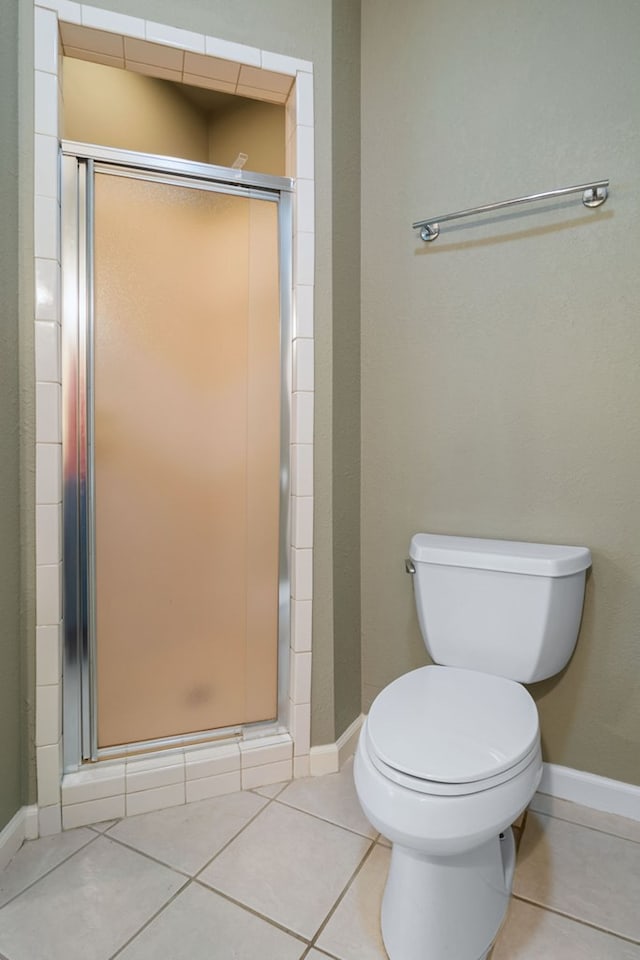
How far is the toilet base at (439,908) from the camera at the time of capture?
1.03m

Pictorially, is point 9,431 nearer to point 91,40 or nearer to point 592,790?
point 91,40

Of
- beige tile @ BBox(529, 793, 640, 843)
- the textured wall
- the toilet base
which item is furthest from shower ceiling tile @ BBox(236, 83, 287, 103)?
beige tile @ BBox(529, 793, 640, 843)

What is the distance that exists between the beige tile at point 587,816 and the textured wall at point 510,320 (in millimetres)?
112

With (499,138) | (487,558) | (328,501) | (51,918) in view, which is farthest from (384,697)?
(499,138)

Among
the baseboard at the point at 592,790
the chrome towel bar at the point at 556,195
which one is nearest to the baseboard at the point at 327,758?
the baseboard at the point at 592,790

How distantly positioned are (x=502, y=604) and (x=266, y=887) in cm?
89

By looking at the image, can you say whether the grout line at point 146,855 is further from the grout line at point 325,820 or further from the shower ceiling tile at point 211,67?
the shower ceiling tile at point 211,67

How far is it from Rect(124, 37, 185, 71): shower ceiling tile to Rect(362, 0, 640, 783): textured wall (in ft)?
2.04

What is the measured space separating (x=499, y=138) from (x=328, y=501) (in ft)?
3.89

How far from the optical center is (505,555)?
1399mm

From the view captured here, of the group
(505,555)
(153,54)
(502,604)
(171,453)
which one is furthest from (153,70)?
(502,604)

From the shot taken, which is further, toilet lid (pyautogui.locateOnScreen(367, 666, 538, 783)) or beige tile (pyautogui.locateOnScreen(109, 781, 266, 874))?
beige tile (pyautogui.locateOnScreen(109, 781, 266, 874))

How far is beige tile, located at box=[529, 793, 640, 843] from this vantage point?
4.67ft

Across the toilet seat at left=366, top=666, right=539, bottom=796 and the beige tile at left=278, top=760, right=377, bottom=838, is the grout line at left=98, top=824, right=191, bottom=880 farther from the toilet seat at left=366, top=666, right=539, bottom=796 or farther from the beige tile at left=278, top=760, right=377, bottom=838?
the toilet seat at left=366, top=666, right=539, bottom=796
